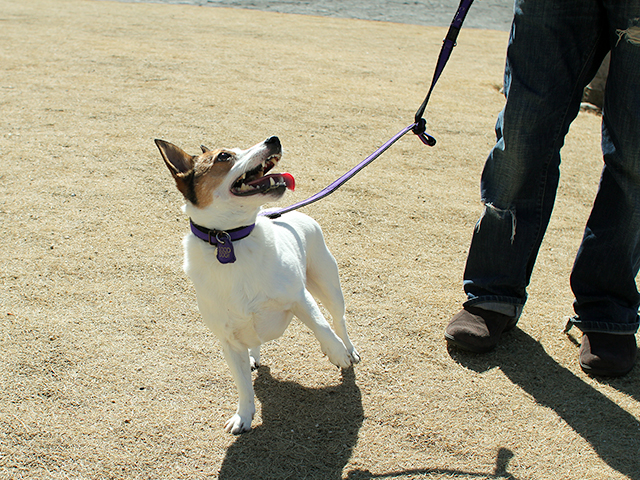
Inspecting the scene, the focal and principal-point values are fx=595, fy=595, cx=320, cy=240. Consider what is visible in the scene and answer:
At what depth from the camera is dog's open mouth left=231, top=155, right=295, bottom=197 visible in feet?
8.04

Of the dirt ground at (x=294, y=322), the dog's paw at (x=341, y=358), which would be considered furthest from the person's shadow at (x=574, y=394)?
the dog's paw at (x=341, y=358)

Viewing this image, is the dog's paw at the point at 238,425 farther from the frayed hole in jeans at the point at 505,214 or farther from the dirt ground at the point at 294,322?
the frayed hole in jeans at the point at 505,214

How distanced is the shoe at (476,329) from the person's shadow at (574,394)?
78 mm

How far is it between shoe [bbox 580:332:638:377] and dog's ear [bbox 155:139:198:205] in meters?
2.27

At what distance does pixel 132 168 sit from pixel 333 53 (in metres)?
5.34

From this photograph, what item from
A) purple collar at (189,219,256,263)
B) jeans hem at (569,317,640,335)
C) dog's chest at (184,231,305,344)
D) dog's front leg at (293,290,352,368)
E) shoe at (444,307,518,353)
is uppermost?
purple collar at (189,219,256,263)

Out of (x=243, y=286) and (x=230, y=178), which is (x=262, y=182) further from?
(x=243, y=286)

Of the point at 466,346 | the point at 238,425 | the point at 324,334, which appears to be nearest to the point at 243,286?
the point at 324,334

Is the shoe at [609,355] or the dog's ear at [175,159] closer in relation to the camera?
the dog's ear at [175,159]

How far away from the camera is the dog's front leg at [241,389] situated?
2771 millimetres

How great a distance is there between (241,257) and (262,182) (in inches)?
13.2

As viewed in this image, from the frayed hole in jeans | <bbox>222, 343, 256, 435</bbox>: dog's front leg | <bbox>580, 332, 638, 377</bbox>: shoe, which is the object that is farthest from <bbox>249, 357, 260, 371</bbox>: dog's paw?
<bbox>580, 332, 638, 377</bbox>: shoe

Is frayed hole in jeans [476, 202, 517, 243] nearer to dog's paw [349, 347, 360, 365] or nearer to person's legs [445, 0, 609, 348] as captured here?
person's legs [445, 0, 609, 348]

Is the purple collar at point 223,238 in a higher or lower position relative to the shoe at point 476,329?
higher
